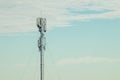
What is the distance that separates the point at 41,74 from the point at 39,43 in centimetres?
569

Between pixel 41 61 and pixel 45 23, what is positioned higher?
pixel 45 23

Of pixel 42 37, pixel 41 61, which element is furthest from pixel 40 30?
pixel 41 61

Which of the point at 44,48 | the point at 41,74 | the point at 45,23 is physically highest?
the point at 45,23

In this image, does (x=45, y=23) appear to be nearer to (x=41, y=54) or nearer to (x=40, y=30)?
(x=40, y=30)

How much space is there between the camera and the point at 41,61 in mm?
60438

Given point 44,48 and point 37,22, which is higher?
point 37,22

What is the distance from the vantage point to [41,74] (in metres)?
59.7

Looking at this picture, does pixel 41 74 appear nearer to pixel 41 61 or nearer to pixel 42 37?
pixel 41 61

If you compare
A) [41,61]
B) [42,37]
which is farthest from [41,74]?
[42,37]

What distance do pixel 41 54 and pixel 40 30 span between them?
4361 mm

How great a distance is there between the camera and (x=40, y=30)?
62594mm

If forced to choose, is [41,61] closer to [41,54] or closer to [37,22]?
[41,54]

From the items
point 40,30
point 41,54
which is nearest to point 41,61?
point 41,54

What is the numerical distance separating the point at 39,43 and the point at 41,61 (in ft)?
11.3
